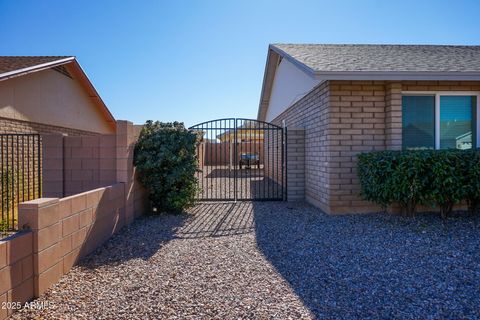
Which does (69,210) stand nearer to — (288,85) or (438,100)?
(438,100)

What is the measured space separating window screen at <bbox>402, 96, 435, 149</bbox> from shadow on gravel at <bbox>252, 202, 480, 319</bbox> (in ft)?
5.37

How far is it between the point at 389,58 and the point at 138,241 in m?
7.05

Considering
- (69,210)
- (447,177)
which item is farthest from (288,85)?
(69,210)

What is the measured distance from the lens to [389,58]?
7504 mm

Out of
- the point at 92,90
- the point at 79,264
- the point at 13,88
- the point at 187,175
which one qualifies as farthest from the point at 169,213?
the point at 92,90

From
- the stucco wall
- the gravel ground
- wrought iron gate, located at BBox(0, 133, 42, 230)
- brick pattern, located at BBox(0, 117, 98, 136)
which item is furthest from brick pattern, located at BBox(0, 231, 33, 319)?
brick pattern, located at BBox(0, 117, 98, 136)

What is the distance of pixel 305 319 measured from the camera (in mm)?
2711

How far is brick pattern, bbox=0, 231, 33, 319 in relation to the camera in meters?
2.65

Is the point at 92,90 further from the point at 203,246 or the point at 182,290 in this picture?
the point at 182,290

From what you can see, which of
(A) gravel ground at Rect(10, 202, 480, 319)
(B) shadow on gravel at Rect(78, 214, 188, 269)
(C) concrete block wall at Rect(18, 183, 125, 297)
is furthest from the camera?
(B) shadow on gravel at Rect(78, 214, 188, 269)

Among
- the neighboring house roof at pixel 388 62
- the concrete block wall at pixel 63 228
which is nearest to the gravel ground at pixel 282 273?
the concrete block wall at pixel 63 228

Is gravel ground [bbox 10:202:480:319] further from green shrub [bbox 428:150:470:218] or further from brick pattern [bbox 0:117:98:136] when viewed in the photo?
brick pattern [bbox 0:117:98:136]

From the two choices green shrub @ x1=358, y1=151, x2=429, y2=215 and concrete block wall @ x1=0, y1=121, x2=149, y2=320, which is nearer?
concrete block wall @ x1=0, y1=121, x2=149, y2=320

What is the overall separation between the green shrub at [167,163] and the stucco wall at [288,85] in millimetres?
3452
